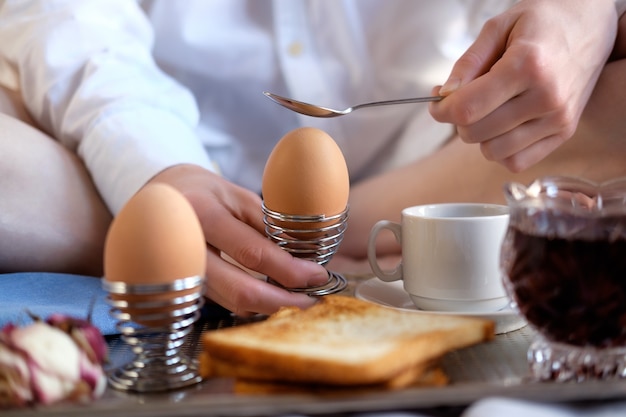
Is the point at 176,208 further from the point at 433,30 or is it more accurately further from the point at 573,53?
the point at 433,30

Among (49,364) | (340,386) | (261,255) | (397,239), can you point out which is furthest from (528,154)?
(49,364)

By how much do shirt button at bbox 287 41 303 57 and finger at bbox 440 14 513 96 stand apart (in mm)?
603

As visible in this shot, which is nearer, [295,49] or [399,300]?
[399,300]

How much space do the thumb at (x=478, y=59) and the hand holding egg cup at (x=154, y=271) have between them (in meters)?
0.36

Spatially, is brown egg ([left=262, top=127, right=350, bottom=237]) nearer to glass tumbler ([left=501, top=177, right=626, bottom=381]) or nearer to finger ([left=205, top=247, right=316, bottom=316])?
finger ([left=205, top=247, right=316, bottom=316])

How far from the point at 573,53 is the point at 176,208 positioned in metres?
0.58

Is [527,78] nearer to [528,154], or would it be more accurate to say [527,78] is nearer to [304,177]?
[528,154]

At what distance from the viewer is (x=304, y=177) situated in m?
0.73

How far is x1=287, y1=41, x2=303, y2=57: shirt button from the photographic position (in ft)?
4.62

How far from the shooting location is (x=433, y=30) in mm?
1445

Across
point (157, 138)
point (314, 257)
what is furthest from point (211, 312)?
→ point (157, 138)

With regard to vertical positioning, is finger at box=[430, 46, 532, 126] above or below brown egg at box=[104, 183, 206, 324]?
above

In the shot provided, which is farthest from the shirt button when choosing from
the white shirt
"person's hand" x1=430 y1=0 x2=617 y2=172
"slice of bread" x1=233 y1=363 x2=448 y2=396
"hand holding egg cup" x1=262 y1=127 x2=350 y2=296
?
"slice of bread" x1=233 y1=363 x2=448 y2=396

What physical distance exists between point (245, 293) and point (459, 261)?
206mm
